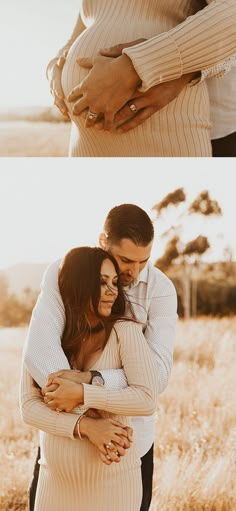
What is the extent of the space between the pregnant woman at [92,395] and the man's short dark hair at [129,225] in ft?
0.21

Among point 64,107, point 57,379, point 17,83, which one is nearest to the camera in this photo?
point 57,379

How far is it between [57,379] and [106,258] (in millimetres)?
266

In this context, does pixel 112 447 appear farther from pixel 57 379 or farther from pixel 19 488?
pixel 19 488

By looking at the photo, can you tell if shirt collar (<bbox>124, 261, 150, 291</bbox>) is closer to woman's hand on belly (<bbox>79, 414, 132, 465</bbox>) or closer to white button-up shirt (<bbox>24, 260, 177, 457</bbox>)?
white button-up shirt (<bbox>24, 260, 177, 457</bbox>)

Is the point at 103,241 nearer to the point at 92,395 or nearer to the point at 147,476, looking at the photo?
the point at 92,395

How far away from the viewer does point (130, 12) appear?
165 centimetres

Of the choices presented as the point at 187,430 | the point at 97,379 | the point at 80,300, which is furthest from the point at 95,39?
the point at 187,430

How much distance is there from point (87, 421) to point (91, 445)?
58mm

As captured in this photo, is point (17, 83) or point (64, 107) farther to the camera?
point (17, 83)

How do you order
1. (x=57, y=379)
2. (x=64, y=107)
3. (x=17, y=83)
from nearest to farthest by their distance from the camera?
(x=57, y=379) → (x=64, y=107) → (x=17, y=83)

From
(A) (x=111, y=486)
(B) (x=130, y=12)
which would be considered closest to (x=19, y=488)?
(A) (x=111, y=486)

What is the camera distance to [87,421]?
1630mm

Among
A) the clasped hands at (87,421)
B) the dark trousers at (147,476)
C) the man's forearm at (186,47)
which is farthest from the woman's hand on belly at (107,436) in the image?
the man's forearm at (186,47)

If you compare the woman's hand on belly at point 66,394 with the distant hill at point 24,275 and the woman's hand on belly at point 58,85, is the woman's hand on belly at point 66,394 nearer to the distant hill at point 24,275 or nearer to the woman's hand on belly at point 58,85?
the distant hill at point 24,275
